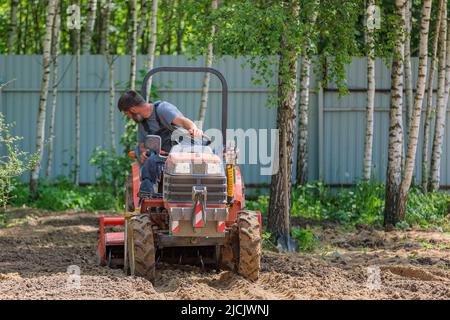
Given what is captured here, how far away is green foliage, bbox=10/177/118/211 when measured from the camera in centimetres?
1412

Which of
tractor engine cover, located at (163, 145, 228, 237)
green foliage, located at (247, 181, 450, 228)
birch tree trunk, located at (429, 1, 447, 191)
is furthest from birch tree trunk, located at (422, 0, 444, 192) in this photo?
tractor engine cover, located at (163, 145, 228, 237)

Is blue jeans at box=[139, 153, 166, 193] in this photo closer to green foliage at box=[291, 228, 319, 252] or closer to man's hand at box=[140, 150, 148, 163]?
man's hand at box=[140, 150, 148, 163]

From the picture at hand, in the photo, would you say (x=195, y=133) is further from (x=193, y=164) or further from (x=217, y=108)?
(x=217, y=108)

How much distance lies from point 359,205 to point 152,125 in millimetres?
5670

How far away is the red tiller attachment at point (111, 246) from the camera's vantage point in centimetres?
879

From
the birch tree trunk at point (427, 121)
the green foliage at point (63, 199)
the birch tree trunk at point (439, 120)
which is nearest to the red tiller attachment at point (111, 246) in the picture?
the green foliage at point (63, 199)

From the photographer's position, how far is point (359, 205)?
44.7ft

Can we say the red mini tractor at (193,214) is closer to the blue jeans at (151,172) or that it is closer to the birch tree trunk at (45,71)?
the blue jeans at (151,172)

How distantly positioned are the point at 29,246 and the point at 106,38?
239 inches

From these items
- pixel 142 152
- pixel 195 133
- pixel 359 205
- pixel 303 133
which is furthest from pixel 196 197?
pixel 303 133

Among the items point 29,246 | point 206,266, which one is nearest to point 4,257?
point 29,246

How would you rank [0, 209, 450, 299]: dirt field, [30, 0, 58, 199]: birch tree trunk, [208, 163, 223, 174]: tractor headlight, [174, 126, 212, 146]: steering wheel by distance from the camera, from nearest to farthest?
[0, 209, 450, 299]: dirt field → [208, 163, 223, 174]: tractor headlight → [174, 126, 212, 146]: steering wheel → [30, 0, 58, 199]: birch tree trunk

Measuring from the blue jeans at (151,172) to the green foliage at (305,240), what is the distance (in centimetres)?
310

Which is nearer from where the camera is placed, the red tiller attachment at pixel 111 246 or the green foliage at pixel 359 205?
the red tiller attachment at pixel 111 246
